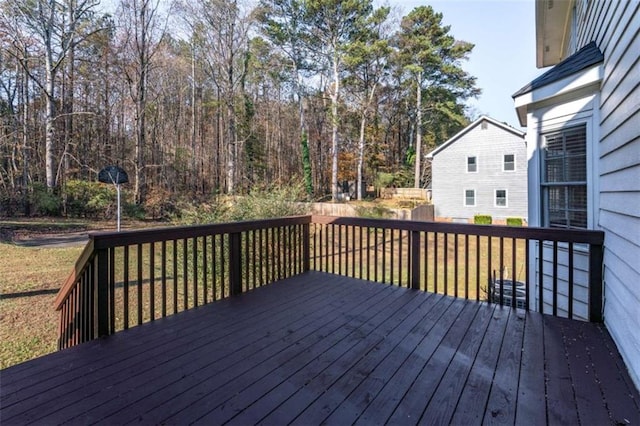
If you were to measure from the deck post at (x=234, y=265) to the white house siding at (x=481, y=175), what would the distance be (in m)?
15.1

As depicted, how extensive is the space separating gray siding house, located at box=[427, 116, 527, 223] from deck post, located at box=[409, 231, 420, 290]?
13.9 metres

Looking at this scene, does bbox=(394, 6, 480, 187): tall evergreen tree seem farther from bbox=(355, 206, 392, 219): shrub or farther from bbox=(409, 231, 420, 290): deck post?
bbox=(409, 231, 420, 290): deck post

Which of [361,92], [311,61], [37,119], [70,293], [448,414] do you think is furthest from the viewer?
[361,92]

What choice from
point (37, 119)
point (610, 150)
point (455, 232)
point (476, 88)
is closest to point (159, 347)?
point (455, 232)

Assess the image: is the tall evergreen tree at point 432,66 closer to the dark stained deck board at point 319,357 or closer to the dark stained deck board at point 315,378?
the dark stained deck board at point 319,357

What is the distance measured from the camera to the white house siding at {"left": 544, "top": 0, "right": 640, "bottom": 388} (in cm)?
184

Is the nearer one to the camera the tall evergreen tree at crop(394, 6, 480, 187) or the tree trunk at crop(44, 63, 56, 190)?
the tree trunk at crop(44, 63, 56, 190)

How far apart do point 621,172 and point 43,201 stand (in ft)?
48.4

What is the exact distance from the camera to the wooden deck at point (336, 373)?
1583 millimetres

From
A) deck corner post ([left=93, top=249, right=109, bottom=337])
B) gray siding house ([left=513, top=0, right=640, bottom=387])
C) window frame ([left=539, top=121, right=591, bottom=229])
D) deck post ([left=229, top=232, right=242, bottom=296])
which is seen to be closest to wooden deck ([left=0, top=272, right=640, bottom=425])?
deck corner post ([left=93, top=249, right=109, bottom=337])

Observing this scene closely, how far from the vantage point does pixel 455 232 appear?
327 centimetres

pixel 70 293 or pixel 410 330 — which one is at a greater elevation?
pixel 70 293

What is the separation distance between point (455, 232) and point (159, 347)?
2745 mm

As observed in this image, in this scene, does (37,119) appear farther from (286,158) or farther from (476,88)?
(476,88)
